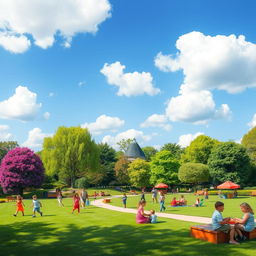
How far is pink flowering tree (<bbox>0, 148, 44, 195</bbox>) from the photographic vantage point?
152ft

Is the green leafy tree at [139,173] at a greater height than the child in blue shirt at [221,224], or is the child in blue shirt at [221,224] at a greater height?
the green leafy tree at [139,173]

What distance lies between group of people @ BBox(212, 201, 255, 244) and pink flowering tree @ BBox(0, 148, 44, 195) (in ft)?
137

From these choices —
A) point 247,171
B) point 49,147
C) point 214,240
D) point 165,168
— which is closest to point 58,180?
point 49,147

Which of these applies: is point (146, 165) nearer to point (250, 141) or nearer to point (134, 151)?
point (134, 151)

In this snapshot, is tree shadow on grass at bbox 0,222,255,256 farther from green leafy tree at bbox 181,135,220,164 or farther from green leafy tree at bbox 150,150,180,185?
green leafy tree at bbox 181,135,220,164

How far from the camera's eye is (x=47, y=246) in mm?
10117

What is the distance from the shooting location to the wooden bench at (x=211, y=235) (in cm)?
941

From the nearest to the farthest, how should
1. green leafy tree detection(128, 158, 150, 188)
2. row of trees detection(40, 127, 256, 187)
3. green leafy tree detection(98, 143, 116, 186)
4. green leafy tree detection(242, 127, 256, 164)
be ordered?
row of trees detection(40, 127, 256, 187) → green leafy tree detection(128, 158, 150, 188) → green leafy tree detection(98, 143, 116, 186) → green leafy tree detection(242, 127, 256, 164)

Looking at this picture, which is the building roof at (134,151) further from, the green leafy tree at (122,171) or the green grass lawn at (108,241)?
the green grass lawn at (108,241)

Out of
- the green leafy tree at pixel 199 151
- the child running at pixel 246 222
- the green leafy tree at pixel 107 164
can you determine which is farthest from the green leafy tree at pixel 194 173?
the child running at pixel 246 222

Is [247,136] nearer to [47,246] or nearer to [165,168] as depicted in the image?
[165,168]

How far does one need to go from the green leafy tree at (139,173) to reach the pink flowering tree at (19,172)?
23743 millimetres

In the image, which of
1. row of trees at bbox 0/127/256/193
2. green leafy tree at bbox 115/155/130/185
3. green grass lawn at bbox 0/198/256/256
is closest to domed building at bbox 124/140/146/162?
row of trees at bbox 0/127/256/193

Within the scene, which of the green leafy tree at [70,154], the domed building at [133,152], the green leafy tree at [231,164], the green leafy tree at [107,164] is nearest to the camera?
the green leafy tree at [231,164]
